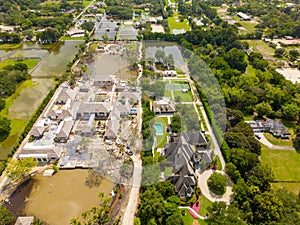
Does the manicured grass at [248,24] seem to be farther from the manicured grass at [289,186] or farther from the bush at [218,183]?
the bush at [218,183]

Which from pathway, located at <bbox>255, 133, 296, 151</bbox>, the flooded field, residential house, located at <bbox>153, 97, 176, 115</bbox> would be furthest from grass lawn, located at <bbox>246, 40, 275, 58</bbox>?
the flooded field

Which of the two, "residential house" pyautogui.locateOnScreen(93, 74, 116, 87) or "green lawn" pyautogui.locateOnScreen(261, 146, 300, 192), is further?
"residential house" pyautogui.locateOnScreen(93, 74, 116, 87)

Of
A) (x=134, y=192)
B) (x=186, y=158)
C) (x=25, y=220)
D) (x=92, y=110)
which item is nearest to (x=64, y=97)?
(x=92, y=110)

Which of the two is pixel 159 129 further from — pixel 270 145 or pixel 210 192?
pixel 270 145

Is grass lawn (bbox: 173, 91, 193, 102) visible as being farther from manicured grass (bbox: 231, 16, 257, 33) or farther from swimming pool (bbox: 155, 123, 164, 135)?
manicured grass (bbox: 231, 16, 257, 33)

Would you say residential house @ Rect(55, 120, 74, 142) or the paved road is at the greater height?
residential house @ Rect(55, 120, 74, 142)

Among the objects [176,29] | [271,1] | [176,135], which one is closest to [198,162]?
[176,135]

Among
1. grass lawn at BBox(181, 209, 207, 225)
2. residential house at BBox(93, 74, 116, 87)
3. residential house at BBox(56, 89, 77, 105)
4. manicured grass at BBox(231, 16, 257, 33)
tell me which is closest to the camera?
grass lawn at BBox(181, 209, 207, 225)

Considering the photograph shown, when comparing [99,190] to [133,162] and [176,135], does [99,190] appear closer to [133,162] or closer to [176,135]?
[133,162]
